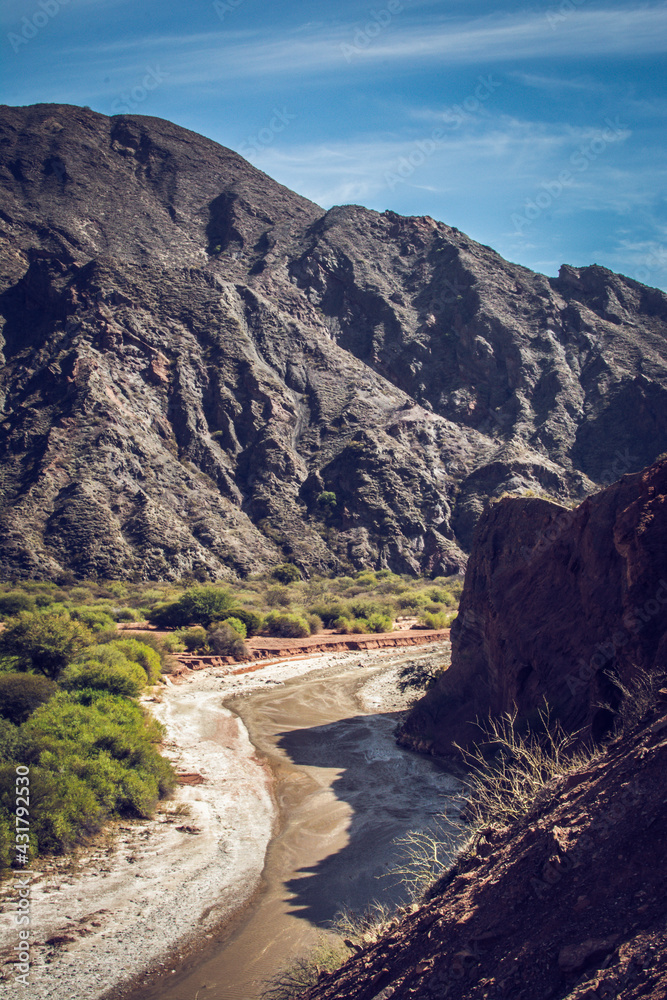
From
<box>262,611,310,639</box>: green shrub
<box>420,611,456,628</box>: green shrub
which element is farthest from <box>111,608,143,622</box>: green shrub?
<box>420,611,456,628</box>: green shrub

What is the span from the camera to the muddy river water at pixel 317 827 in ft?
27.2

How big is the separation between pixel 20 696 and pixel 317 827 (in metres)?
7.39

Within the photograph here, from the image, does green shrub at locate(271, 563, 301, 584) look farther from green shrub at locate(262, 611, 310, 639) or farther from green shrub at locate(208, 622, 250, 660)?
green shrub at locate(208, 622, 250, 660)

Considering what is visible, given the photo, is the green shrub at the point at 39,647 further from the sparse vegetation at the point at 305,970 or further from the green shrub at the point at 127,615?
the green shrub at the point at 127,615

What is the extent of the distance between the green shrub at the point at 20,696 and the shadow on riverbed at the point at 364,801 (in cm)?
667

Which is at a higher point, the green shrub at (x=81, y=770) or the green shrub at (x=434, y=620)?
the green shrub at (x=81, y=770)

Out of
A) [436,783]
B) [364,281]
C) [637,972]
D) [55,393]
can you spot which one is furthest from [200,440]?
[637,972]

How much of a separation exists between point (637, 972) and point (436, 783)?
12056 mm

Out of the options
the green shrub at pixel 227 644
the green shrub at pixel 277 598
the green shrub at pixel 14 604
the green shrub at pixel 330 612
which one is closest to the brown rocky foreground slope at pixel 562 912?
the green shrub at pixel 227 644

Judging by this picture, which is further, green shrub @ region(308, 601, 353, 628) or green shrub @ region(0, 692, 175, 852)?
green shrub @ region(308, 601, 353, 628)

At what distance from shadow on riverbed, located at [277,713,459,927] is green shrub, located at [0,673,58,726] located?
6668 millimetres

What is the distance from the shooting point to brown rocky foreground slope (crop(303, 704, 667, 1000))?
12.4ft

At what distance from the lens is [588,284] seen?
297 feet

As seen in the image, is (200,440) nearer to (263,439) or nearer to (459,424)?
(263,439)
